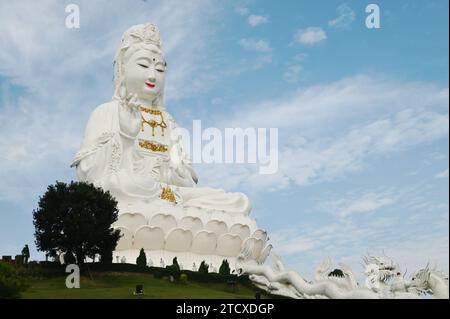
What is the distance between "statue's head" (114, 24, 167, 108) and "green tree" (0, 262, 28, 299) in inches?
482

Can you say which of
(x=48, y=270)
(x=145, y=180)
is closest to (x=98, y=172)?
(x=145, y=180)

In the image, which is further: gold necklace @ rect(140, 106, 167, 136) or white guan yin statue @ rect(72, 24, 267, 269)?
gold necklace @ rect(140, 106, 167, 136)

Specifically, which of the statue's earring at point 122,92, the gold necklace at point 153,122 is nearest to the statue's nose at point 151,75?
the statue's earring at point 122,92

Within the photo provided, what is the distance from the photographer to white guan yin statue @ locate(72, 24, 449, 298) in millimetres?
24125

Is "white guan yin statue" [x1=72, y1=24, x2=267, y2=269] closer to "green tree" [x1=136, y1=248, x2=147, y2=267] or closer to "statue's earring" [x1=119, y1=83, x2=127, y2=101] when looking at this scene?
"statue's earring" [x1=119, y1=83, x2=127, y2=101]

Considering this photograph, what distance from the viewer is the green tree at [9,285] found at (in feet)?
53.0

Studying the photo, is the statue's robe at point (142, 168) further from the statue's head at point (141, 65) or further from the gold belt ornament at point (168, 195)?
the statue's head at point (141, 65)

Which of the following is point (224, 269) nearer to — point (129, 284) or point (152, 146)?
point (129, 284)

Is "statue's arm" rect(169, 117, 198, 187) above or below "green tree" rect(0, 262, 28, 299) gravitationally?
above

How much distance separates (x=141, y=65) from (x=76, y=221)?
9653mm

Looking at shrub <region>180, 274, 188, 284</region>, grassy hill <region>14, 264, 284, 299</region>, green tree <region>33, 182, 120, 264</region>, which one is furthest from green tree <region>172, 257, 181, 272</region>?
green tree <region>33, 182, 120, 264</region>
